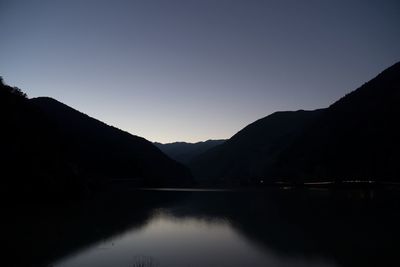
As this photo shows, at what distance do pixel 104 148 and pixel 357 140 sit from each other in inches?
3859

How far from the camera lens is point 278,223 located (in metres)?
39.8

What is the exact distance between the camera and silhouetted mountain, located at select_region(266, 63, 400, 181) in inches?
4683

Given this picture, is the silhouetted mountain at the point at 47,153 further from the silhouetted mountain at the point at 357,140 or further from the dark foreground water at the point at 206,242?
the silhouetted mountain at the point at 357,140

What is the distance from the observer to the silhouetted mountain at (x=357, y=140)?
390 ft

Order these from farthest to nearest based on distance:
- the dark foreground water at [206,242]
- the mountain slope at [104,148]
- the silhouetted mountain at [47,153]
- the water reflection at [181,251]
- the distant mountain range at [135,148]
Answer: the mountain slope at [104,148] → the distant mountain range at [135,148] → the silhouetted mountain at [47,153] → the dark foreground water at [206,242] → the water reflection at [181,251]

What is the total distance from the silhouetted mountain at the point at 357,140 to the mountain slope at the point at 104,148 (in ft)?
196

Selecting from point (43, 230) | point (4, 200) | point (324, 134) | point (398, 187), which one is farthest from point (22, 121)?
point (324, 134)

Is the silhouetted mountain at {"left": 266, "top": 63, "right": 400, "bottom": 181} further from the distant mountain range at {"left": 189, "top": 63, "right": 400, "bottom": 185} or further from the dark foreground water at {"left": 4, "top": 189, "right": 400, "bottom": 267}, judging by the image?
the dark foreground water at {"left": 4, "top": 189, "right": 400, "bottom": 267}

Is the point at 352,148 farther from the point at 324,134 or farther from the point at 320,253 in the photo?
the point at 320,253

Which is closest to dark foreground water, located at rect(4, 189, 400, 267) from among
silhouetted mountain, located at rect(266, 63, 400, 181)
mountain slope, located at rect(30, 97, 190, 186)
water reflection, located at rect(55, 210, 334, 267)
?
water reflection, located at rect(55, 210, 334, 267)

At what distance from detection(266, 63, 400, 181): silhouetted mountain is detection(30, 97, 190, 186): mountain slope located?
5980 centimetres

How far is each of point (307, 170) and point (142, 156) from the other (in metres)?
78.5

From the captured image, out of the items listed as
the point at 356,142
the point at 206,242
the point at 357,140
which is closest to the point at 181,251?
the point at 206,242

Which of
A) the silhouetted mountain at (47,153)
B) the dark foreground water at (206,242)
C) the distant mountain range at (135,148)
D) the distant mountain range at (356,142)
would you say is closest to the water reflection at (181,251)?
the dark foreground water at (206,242)
